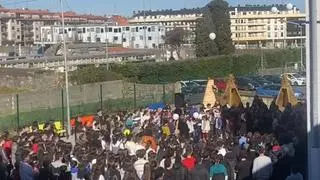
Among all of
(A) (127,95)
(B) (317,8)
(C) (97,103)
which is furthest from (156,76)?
(B) (317,8)

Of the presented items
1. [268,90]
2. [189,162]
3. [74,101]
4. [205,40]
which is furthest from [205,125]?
[205,40]

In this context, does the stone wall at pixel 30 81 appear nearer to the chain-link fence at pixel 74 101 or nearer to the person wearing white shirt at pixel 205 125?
the chain-link fence at pixel 74 101

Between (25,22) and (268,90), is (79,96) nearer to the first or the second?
(268,90)

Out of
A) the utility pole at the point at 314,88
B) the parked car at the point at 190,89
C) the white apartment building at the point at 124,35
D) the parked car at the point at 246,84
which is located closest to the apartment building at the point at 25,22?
the white apartment building at the point at 124,35

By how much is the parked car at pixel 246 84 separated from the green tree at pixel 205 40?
71.1 ft

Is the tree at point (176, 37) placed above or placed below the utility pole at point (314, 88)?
above

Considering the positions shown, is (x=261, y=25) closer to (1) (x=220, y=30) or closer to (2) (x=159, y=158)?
(1) (x=220, y=30)

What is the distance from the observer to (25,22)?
537 feet

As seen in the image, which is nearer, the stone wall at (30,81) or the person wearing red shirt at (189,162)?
the person wearing red shirt at (189,162)

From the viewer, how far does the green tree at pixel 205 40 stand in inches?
2667

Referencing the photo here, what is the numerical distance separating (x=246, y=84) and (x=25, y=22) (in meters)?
125

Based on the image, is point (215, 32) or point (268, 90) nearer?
point (268, 90)

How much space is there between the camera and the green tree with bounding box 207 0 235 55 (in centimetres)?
6809

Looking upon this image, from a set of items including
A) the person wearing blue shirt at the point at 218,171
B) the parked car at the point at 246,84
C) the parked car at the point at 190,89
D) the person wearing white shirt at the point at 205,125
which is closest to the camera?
the person wearing blue shirt at the point at 218,171
